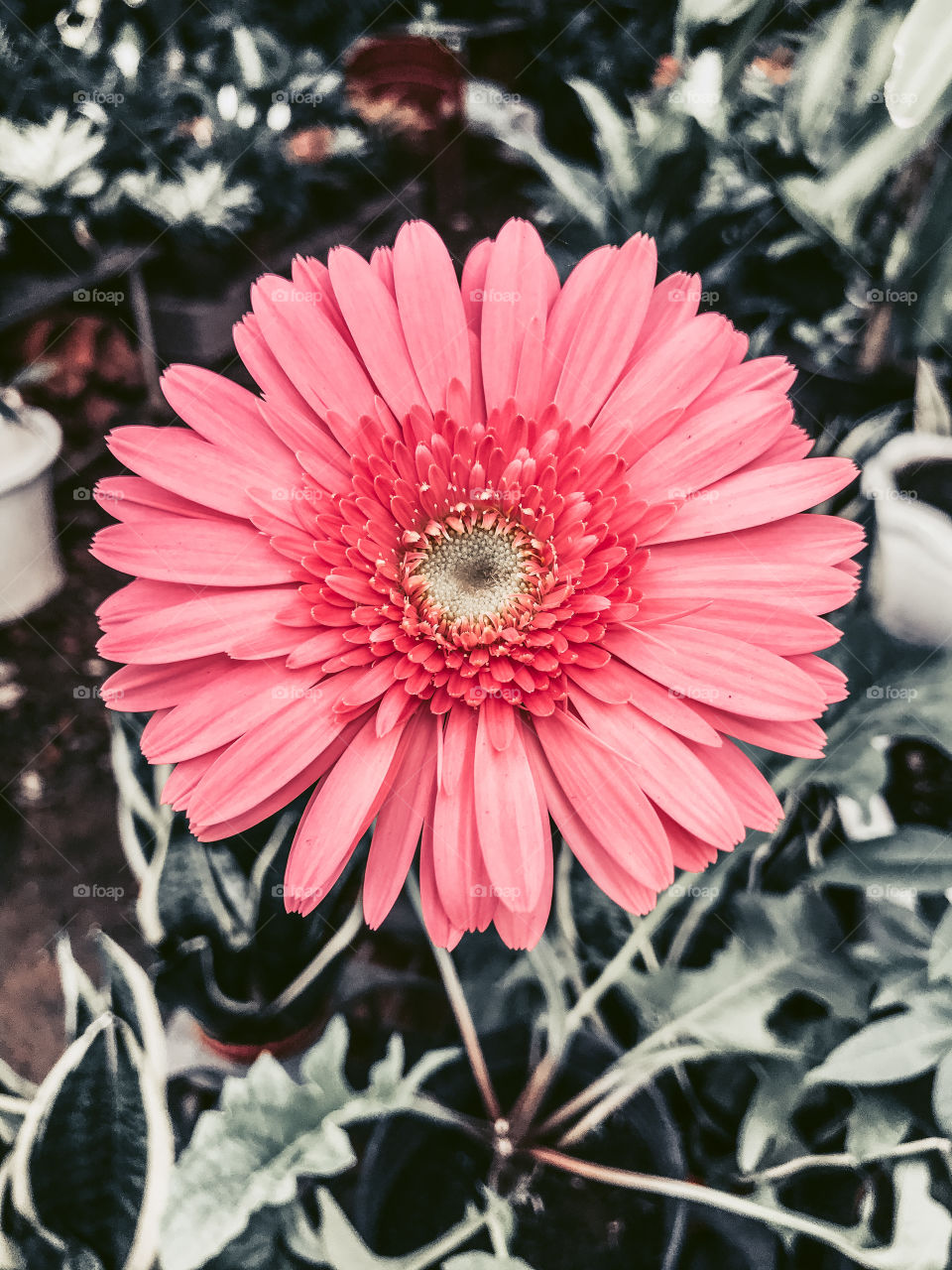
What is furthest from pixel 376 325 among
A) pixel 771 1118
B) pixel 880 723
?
pixel 771 1118

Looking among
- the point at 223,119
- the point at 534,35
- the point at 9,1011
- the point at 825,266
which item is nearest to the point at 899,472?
the point at 825,266

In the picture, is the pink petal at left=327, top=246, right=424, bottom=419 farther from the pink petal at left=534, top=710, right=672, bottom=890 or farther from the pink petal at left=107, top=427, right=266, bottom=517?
the pink petal at left=534, top=710, right=672, bottom=890

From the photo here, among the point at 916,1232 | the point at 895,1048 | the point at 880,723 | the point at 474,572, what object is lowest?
the point at 916,1232

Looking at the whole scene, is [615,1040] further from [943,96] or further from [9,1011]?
[943,96]

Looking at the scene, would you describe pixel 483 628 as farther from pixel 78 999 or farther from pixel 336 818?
pixel 78 999

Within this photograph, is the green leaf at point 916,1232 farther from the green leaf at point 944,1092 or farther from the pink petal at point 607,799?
the pink petal at point 607,799

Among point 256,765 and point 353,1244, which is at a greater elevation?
point 256,765

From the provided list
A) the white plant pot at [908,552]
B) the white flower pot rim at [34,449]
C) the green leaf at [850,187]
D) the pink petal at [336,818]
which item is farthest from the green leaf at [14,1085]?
the green leaf at [850,187]

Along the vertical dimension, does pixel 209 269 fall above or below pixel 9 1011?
above
